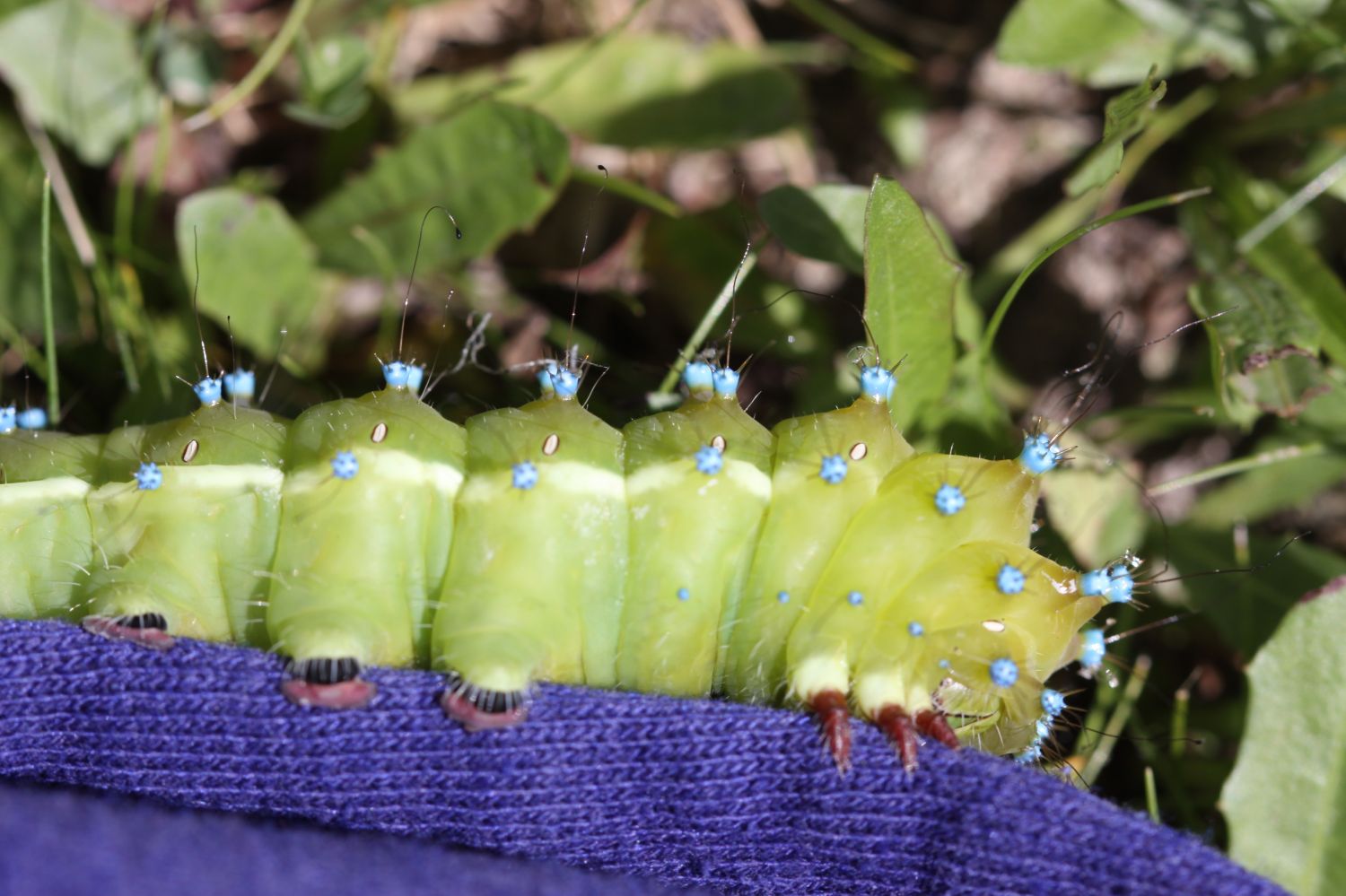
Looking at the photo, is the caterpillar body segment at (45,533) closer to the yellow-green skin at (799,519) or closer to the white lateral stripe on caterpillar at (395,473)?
the white lateral stripe on caterpillar at (395,473)

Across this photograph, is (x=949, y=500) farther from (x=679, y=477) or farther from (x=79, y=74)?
(x=79, y=74)

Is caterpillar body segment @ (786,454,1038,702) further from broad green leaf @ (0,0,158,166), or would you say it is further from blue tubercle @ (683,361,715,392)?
broad green leaf @ (0,0,158,166)

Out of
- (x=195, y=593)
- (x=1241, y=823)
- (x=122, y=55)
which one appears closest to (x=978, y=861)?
(x=1241, y=823)

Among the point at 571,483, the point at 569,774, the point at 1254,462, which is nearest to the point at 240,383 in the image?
the point at 571,483

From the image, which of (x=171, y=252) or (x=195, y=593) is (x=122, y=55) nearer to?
(x=171, y=252)

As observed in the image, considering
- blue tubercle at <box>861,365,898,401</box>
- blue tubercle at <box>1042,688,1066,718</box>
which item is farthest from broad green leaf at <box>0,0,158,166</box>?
blue tubercle at <box>1042,688,1066,718</box>

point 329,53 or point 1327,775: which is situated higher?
point 329,53
